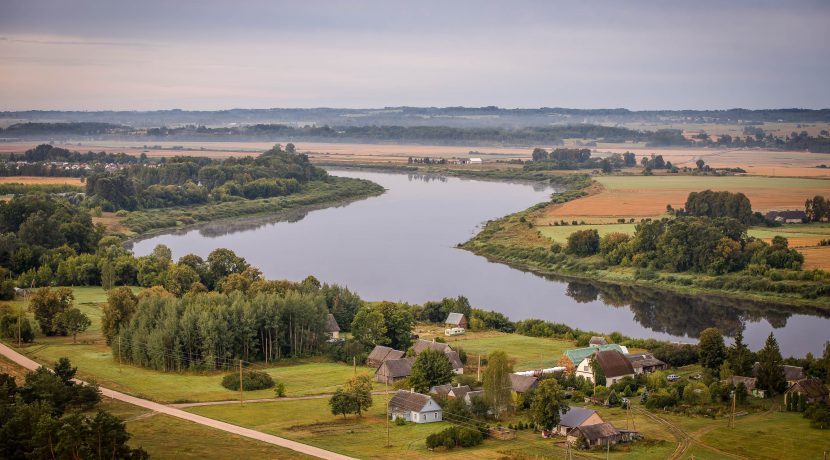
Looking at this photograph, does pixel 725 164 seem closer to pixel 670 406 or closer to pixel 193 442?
pixel 670 406

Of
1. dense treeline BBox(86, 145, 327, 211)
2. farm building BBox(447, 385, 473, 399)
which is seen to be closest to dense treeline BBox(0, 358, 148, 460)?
farm building BBox(447, 385, 473, 399)

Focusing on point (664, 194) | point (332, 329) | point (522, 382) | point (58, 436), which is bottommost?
point (332, 329)

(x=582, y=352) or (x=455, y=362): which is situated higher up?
(x=582, y=352)

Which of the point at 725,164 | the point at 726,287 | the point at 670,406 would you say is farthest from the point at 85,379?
the point at 725,164

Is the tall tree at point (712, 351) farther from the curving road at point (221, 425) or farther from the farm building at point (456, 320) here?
the curving road at point (221, 425)

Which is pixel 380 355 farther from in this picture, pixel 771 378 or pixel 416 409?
pixel 771 378

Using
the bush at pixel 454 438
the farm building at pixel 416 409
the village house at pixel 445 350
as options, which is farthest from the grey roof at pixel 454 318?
the bush at pixel 454 438

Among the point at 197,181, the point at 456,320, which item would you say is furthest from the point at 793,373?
the point at 197,181
